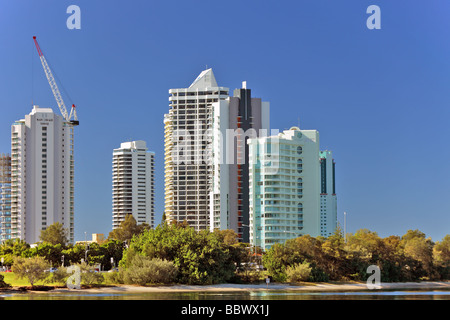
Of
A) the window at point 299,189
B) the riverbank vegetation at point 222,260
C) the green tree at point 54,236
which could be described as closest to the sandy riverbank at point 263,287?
the riverbank vegetation at point 222,260

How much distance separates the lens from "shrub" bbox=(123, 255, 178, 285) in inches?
3841

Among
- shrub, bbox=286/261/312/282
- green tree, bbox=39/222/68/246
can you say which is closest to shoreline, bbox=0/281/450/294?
shrub, bbox=286/261/312/282

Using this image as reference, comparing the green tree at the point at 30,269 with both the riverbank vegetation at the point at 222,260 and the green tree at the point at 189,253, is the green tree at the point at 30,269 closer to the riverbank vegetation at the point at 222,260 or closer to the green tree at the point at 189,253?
the riverbank vegetation at the point at 222,260

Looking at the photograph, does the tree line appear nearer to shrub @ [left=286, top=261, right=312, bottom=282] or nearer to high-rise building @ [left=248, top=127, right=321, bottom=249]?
shrub @ [left=286, top=261, right=312, bottom=282]

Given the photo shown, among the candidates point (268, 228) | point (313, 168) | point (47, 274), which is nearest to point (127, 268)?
point (47, 274)

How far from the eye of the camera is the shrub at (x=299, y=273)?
10931cm

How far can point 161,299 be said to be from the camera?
80.0 metres

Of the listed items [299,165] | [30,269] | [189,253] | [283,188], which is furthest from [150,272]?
[299,165]

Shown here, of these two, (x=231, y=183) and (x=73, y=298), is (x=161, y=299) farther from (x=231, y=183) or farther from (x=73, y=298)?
(x=231, y=183)

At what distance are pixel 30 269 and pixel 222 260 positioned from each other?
25354 mm

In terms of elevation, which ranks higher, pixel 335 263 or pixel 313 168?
pixel 313 168

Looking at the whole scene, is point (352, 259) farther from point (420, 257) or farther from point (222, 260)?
point (222, 260)

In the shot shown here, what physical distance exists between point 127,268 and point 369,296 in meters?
32.2

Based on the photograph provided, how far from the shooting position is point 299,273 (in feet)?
360
